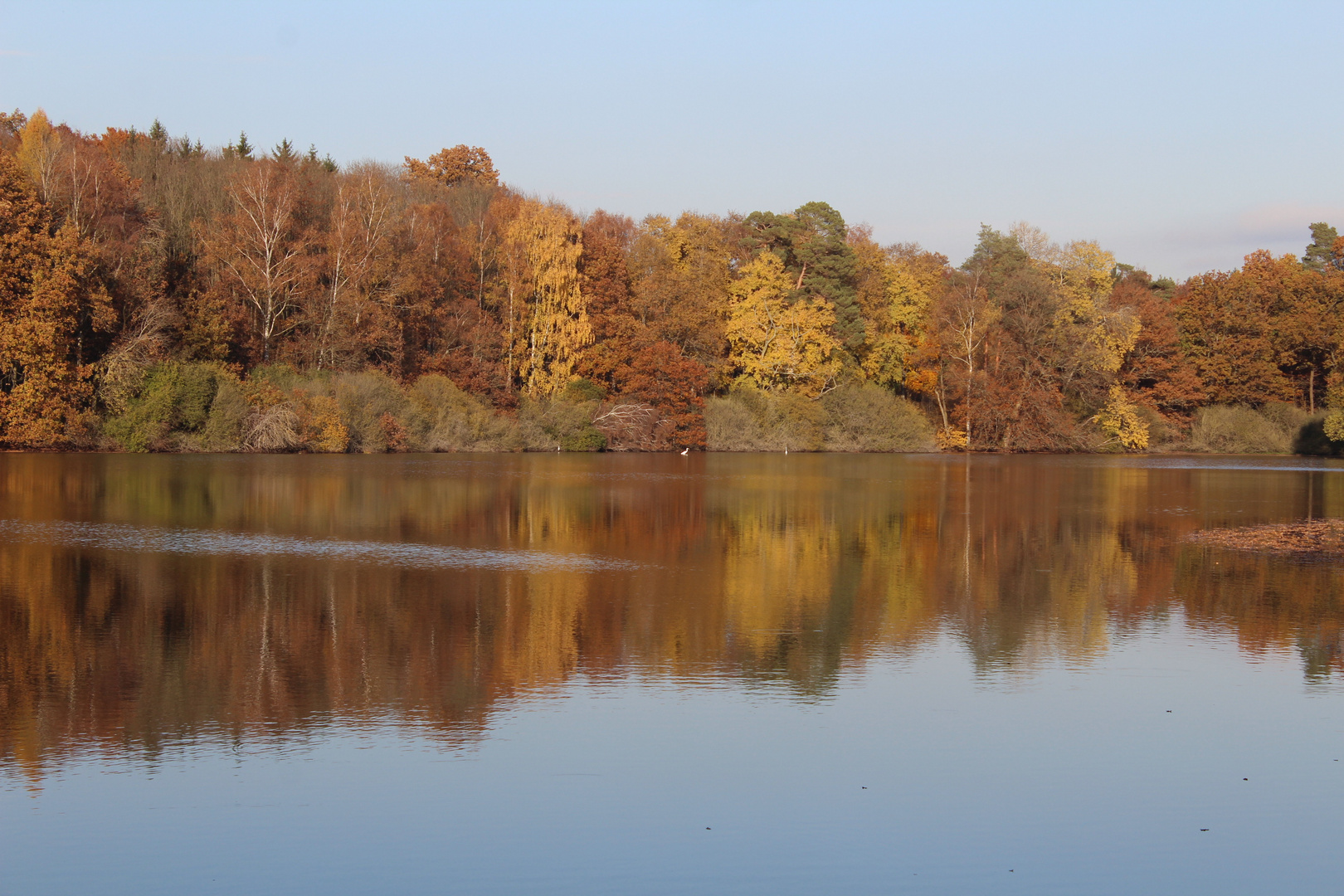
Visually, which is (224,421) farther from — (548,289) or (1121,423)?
(1121,423)

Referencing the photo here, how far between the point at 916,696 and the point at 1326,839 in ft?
10.3

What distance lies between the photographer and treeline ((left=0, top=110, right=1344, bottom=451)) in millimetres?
43781

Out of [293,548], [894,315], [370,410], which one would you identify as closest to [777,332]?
[894,315]

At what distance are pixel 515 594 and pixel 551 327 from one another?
4535 cm

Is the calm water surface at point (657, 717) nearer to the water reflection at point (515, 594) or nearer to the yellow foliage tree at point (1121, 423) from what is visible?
the water reflection at point (515, 594)

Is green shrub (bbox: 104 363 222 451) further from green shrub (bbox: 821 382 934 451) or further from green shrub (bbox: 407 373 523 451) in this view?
green shrub (bbox: 821 382 934 451)

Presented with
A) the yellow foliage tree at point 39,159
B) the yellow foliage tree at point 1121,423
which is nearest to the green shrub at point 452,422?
the yellow foliage tree at point 39,159

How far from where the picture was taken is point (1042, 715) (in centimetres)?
848

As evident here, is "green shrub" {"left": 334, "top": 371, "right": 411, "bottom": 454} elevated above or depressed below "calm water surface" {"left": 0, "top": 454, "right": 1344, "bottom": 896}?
Result: above

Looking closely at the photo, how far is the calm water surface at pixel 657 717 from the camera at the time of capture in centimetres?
579

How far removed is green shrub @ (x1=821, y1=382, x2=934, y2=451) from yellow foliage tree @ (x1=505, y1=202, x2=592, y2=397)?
46.3 feet

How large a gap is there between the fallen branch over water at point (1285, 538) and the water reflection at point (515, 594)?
764 mm

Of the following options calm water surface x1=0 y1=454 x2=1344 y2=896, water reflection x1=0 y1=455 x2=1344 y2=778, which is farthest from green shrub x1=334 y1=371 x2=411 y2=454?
calm water surface x1=0 y1=454 x2=1344 y2=896

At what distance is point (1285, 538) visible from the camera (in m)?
18.8
